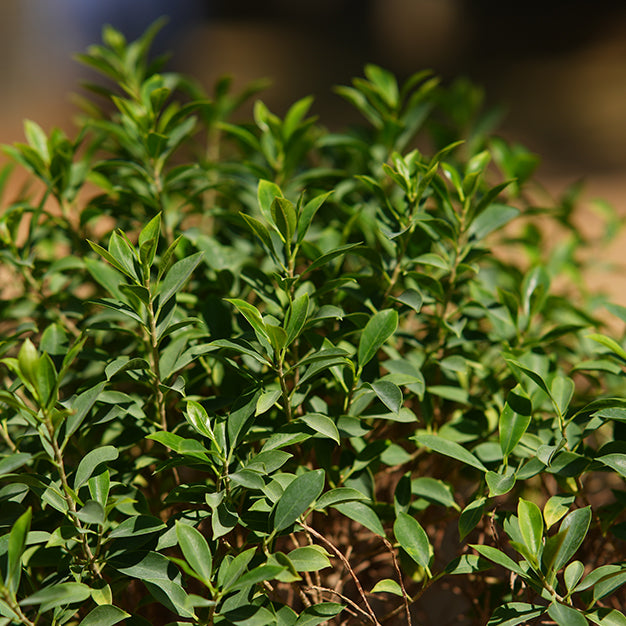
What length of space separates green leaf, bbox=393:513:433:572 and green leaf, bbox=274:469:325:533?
15 centimetres

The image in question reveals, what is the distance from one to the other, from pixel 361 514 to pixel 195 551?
243 mm

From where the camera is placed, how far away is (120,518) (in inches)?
37.3

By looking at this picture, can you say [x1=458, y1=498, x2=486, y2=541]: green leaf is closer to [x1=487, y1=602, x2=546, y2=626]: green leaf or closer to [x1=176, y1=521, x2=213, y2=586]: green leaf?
[x1=487, y1=602, x2=546, y2=626]: green leaf

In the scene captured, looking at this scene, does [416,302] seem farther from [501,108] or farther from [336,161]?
[501,108]

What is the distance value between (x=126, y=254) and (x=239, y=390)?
28 centimetres

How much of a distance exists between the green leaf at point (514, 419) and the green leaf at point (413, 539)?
0.16 m

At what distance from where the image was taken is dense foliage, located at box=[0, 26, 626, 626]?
0.81m

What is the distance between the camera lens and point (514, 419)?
889mm

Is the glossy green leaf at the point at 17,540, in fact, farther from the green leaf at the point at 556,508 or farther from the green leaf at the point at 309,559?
the green leaf at the point at 556,508

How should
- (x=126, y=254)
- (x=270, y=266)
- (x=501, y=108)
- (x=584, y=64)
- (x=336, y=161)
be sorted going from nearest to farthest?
(x=126, y=254), (x=270, y=266), (x=336, y=161), (x=501, y=108), (x=584, y=64)

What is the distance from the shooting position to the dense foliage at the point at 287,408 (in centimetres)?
81

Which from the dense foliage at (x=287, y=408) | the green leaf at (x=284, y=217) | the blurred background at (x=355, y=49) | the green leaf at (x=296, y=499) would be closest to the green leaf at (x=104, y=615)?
the dense foliage at (x=287, y=408)

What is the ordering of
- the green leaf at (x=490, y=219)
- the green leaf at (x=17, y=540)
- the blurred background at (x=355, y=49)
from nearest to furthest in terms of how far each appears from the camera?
the green leaf at (x=17, y=540), the green leaf at (x=490, y=219), the blurred background at (x=355, y=49)

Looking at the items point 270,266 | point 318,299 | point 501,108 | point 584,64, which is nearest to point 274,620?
point 318,299
